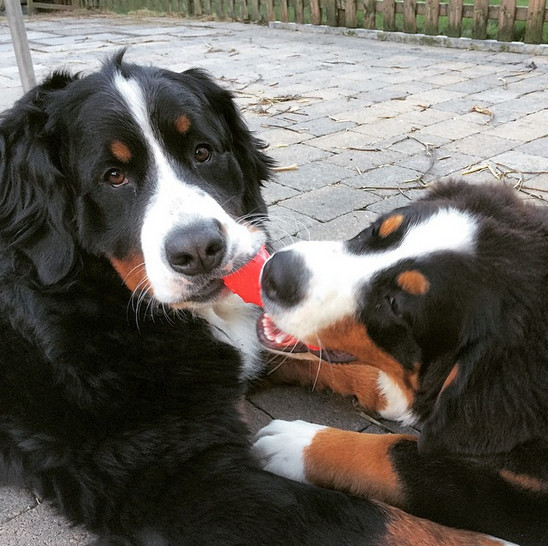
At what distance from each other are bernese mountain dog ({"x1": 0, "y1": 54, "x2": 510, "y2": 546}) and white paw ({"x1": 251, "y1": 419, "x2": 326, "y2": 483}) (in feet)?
0.69

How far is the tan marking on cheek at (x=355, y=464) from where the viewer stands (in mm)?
2006

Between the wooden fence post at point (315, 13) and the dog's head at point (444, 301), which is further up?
the wooden fence post at point (315, 13)

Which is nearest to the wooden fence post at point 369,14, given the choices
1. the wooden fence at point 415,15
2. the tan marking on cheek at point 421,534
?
the wooden fence at point 415,15

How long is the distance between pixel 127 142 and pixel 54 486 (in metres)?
1.12

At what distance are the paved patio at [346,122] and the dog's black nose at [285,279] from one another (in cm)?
60

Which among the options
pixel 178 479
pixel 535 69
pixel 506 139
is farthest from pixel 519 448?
pixel 535 69

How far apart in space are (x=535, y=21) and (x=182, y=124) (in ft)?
25.0

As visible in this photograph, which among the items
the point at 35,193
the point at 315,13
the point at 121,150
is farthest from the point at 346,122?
the point at 315,13

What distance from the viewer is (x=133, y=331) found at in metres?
2.15

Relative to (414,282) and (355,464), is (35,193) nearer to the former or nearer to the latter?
(414,282)

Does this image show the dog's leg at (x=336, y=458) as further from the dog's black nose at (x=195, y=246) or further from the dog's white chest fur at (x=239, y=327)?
the dog's black nose at (x=195, y=246)

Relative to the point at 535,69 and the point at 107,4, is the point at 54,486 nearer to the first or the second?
the point at 535,69

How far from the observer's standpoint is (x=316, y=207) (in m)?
3.95

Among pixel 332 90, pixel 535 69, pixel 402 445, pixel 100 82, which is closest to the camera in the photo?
pixel 402 445
